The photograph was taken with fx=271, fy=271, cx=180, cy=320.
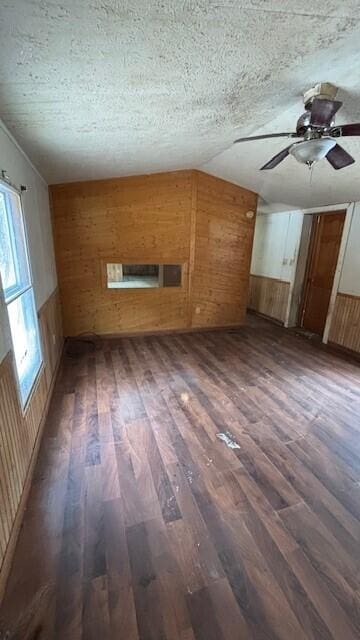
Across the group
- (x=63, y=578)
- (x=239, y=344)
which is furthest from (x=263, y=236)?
(x=63, y=578)

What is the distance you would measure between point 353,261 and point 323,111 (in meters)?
2.93

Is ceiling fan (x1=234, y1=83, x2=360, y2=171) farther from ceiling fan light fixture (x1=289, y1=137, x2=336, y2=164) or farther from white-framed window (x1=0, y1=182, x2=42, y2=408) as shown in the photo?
white-framed window (x1=0, y1=182, x2=42, y2=408)

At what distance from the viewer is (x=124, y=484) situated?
176 centimetres

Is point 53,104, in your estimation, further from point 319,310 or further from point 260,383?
point 319,310

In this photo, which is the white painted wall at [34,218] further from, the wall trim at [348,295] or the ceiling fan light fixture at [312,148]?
the wall trim at [348,295]

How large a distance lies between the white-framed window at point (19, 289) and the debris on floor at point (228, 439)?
150 cm

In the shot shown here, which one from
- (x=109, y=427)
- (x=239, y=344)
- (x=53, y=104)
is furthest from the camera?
(x=239, y=344)

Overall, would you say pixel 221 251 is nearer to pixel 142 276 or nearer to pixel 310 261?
pixel 142 276

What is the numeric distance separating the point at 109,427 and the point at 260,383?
1.76 m

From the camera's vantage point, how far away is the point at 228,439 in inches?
86.5

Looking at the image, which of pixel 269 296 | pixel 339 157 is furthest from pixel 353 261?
pixel 339 157

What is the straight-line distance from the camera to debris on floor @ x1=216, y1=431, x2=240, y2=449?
212 centimetres

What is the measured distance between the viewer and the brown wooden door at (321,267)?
4.60 meters

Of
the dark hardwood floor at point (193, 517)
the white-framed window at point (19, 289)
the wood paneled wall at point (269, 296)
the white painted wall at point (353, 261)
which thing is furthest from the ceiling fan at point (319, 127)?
the wood paneled wall at point (269, 296)
